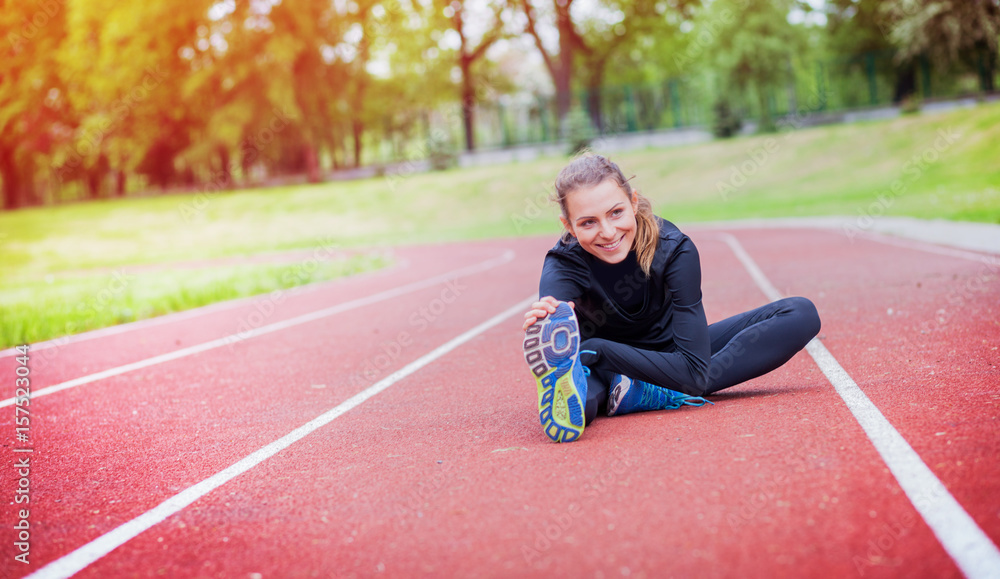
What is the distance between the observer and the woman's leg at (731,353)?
4.86 metres

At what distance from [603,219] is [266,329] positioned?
723 cm

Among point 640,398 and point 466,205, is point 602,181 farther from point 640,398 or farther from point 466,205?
point 466,205

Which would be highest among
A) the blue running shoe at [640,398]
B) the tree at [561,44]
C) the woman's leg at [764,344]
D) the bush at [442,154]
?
the tree at [561,44]

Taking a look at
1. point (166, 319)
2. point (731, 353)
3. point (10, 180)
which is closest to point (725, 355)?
point (731, 353)

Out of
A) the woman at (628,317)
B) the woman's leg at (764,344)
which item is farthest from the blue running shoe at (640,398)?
the woman's leg at (764,344)

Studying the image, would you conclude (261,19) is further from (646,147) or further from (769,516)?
(769,516)

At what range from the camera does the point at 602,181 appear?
474cm

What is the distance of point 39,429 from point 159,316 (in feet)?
24.3

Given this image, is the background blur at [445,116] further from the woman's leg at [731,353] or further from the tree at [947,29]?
the woman's leg at [731,353]

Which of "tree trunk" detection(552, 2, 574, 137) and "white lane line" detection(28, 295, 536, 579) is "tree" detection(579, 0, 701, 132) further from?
"white lane line" detection(28, 295, 536, 579)

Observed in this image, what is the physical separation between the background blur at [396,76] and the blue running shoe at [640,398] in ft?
113

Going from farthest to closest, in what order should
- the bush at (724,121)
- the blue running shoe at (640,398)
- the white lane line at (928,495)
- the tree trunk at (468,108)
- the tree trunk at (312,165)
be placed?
the tree trunk at (312,165) < the tree trunk at (468,108) < the bush at (724,121) < the blue running shoe at (640,398) < the white lane line at (928,495)

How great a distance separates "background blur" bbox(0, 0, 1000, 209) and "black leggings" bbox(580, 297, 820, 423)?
112 ft

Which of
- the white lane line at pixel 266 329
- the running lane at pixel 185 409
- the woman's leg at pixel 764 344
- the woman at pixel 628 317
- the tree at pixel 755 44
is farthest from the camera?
the tree at pixel 755 44
